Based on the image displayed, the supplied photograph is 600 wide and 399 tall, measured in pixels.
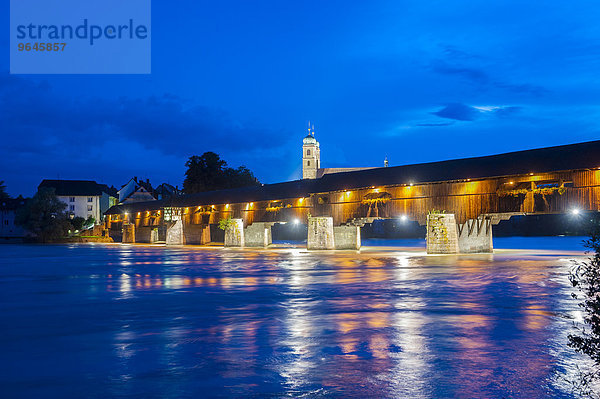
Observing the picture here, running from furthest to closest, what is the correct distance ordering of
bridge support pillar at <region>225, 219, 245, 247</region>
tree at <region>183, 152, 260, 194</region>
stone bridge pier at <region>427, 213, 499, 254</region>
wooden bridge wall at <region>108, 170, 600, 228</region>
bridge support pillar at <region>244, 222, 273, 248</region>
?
tree at <region>183, 152, 260, 194</region> < bridge support pillar at <region>244, 222, 273, 248</region> < bridge support pillar at <region>225, 219, 245, 247</region> < stone bridge pier at <region>427, 213, 499, 254</region> < wooden bridge wall at <region>108, 170, 600, 228</region>

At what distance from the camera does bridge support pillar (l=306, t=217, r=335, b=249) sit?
168 ft

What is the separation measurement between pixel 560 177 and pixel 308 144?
11941cm

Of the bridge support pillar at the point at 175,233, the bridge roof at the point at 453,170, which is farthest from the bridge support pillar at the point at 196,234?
the bridge roof at the point at 453,170

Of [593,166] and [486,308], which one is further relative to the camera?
[593,166]

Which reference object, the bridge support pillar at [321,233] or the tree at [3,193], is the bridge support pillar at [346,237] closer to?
the bridge support pillar at [321,233]

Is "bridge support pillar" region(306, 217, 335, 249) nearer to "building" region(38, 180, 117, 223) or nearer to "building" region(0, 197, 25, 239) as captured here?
"building" region(38, 180, 117, 223)

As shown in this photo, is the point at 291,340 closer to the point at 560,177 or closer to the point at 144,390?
the point at 144,390

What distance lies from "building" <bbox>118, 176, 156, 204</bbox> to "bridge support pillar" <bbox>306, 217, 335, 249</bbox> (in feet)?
254

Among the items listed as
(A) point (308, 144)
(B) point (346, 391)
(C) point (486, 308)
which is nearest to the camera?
(B) point (346, 391)

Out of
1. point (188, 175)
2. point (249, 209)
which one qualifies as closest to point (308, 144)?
point (188, 175)

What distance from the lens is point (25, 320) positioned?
1446 centimetres

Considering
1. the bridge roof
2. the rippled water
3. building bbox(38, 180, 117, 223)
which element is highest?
building bbox(38, 180, 117, 223)

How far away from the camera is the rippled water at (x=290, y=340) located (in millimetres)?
8031

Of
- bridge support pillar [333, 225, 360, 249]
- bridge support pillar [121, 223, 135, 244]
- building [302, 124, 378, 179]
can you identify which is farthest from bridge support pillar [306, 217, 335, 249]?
building [302, 124, 378, 179]
